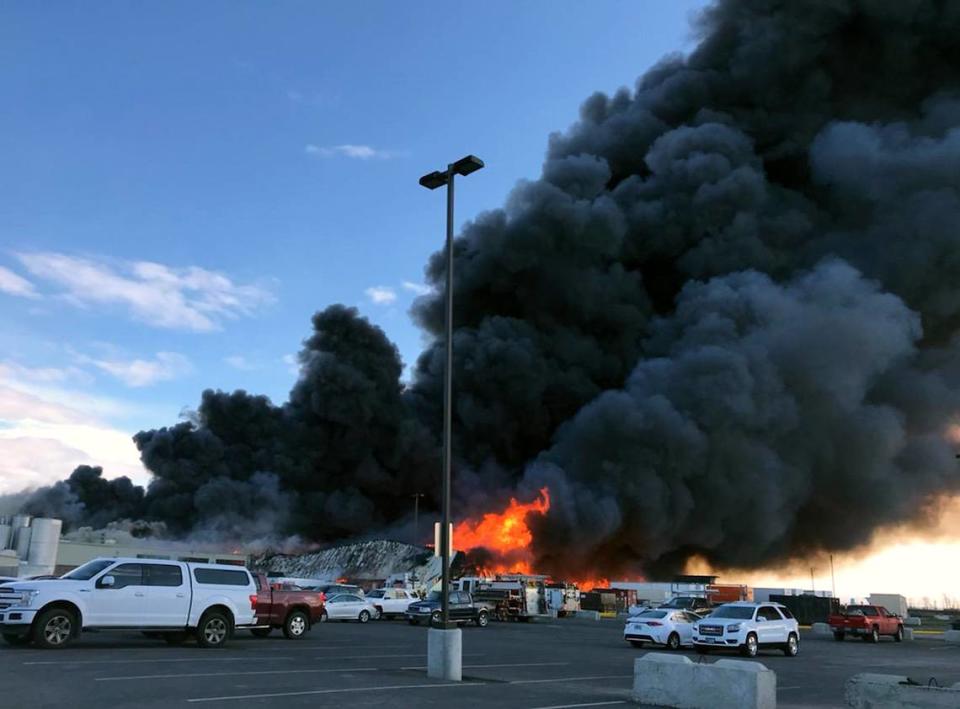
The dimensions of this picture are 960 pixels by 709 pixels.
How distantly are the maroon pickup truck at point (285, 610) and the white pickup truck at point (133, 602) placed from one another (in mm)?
2683

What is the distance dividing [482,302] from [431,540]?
20330mm

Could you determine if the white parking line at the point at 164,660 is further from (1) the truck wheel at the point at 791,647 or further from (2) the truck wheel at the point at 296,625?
(1) the truck wheel at the point at 791,647

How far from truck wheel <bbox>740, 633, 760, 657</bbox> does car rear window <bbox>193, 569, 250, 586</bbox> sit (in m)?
12.1

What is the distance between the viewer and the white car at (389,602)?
35.1 metres

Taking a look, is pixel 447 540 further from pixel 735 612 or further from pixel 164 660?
pixel 735 612

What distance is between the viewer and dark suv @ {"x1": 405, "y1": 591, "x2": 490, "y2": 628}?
31.5m

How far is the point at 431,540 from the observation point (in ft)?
224

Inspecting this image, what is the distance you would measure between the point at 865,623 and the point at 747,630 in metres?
12.6

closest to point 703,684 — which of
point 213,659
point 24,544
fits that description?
point 213,659

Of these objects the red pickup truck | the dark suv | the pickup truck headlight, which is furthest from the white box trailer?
the pickup truck headlight

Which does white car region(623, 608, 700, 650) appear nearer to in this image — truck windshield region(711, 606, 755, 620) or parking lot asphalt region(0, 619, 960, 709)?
parking lot asphalt region(0, 619, 960, 709)

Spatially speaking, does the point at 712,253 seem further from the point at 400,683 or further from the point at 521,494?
the point at 400,683

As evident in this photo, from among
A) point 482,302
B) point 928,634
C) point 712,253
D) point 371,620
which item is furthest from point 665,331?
point 371,620

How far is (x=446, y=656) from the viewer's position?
13.0 meters
